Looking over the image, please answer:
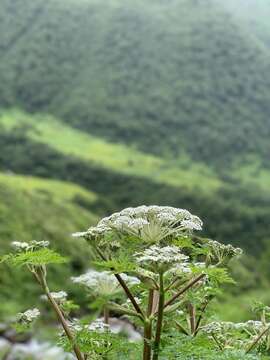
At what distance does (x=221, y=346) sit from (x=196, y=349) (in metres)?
0.95

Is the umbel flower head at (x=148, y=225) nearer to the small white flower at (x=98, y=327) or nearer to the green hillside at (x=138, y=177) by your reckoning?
the small white flower at (x=98, y=327)

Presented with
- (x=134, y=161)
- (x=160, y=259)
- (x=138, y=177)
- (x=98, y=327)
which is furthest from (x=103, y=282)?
(x=134, y=161)

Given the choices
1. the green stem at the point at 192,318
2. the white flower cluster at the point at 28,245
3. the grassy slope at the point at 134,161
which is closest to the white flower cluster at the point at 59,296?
the white flower cluster at the point at 28,245

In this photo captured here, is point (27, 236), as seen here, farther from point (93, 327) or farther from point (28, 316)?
point (93, 327)

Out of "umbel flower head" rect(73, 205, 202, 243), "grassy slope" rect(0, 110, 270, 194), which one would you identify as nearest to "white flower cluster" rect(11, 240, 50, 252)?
"umbel flower head" rect(73, 205, 202, 243)

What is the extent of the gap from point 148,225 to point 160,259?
63cm

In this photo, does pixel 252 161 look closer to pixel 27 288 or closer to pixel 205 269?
pixel 27 288

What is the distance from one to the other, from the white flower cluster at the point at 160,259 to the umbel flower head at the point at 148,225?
0.38 metres

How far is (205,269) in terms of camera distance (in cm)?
418

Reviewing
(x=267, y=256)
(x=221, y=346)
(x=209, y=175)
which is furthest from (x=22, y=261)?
(x=209, y=175)

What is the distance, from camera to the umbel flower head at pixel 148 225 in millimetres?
4484

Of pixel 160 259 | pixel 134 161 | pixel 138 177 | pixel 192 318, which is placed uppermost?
pixel 134 161

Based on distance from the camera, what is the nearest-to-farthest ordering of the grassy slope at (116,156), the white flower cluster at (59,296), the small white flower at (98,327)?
1. the small white flower at (98,327)
2. the white flower cluster at (59,296)
3. the grassy slope at (116,156)

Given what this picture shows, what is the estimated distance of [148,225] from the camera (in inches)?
179
